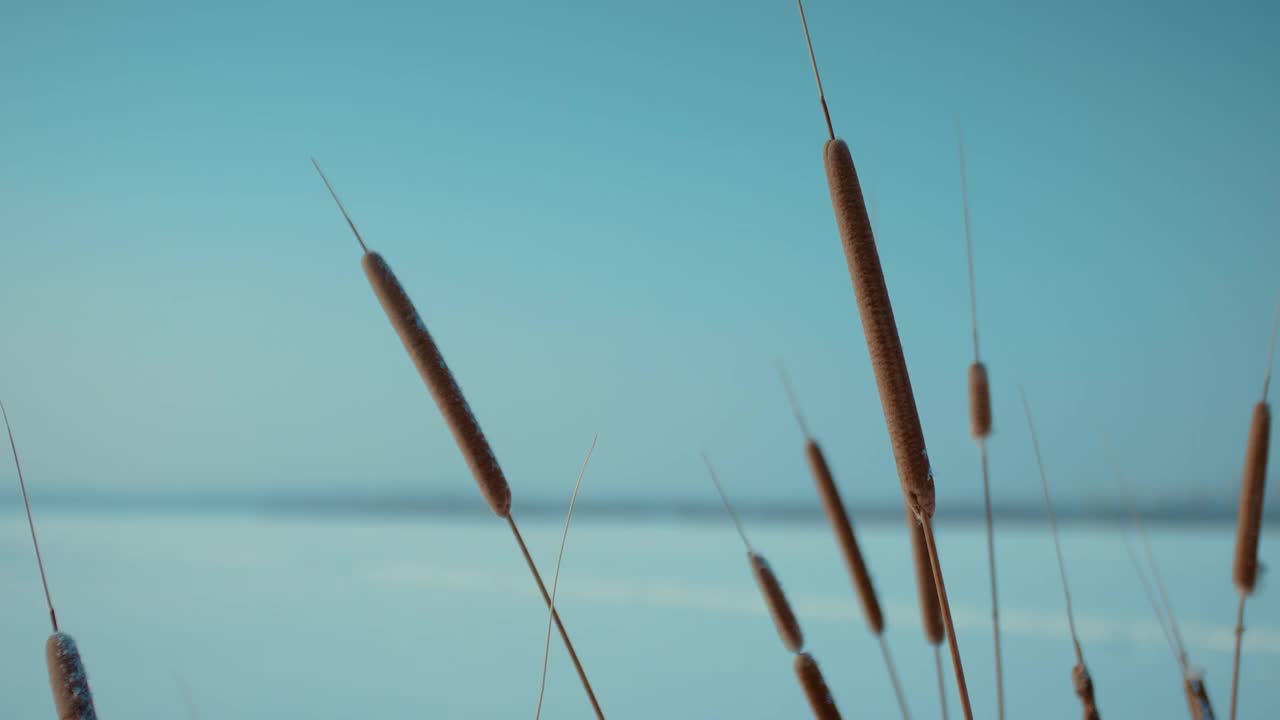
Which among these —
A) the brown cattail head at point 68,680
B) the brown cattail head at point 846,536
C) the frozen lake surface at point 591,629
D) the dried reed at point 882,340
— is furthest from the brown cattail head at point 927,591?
the frozen lake surface at point 591,629

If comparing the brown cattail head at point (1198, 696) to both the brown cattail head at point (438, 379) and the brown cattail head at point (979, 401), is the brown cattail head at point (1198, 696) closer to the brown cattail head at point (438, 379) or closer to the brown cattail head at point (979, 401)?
the brown cattail head at point (979, 401)

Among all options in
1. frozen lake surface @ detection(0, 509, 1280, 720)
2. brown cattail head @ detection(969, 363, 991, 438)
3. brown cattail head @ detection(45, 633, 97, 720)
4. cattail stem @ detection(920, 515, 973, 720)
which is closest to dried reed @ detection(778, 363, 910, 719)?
brown cattail head @ detection(969, 363, 991, 438)

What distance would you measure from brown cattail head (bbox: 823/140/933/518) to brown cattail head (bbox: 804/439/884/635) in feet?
0.68

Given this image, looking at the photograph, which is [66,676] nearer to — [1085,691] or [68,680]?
[68,680]

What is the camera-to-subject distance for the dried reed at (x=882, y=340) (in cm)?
28

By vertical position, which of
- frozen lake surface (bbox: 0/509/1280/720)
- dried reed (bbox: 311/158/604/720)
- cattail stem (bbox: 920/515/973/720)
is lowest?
cattail stem (bbox: 920/515/973/720)

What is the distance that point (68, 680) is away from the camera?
0.31 m

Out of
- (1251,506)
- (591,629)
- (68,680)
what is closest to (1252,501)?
(1251,506)

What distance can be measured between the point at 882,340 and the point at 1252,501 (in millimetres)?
370

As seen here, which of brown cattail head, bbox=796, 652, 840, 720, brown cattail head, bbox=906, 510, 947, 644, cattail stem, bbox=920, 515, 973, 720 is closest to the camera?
cattail stem, bbox=920, 515, 973, 720

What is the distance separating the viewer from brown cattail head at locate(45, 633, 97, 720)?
31 cm

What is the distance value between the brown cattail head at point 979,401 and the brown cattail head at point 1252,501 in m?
0.14

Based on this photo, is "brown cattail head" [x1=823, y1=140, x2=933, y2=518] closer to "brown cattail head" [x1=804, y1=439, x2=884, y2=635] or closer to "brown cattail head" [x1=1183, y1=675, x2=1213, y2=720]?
"brown cattail head" [x1=804, y1=439, x2=884, y2=635]

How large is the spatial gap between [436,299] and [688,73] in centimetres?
84
